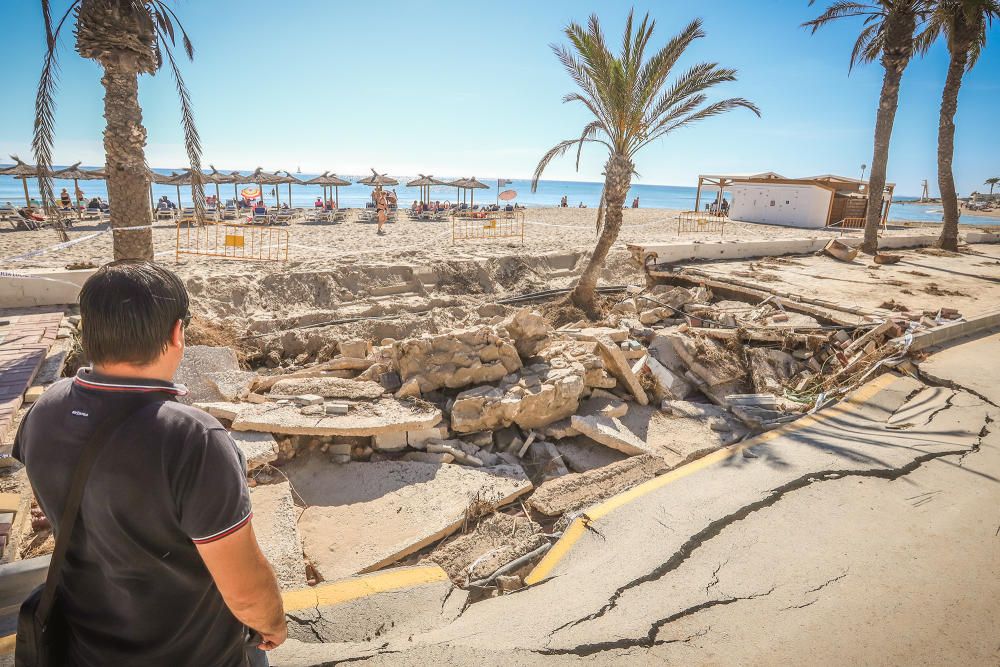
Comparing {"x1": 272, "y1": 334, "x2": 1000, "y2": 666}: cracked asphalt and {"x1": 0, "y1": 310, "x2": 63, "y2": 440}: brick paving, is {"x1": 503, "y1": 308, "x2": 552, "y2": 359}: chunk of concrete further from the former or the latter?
{"x1": 0, "y1": 310, "x2": 63, "y2": 440}: brick paving

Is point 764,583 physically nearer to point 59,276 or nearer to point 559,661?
point 559,661

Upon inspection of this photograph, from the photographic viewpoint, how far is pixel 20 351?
577 centimetres

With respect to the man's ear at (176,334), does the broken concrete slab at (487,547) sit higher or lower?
lower

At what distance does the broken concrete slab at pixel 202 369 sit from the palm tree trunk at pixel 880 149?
689 inches

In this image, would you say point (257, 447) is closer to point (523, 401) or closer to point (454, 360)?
point (454, 360)

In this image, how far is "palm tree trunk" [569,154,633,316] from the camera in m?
11.0

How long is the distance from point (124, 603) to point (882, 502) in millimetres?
4550

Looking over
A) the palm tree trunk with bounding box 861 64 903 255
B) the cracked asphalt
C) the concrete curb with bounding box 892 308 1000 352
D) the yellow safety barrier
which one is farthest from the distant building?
the cracked asphalt

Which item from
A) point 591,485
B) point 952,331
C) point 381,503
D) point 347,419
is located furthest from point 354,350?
point 952,331

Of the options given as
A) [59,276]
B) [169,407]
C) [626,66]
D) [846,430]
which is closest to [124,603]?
[169,407]

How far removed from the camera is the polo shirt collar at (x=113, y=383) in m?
1.38

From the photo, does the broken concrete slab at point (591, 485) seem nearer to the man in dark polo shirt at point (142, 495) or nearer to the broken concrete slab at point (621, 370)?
the broken concrete slab at point (621, 370)

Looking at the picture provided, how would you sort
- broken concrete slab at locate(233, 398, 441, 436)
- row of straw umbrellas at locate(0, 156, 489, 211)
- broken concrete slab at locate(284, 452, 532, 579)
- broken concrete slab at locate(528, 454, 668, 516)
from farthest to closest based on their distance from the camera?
row of straw umbrellas at locate(0, 156, 489, 211)
broken concrete slab at locate(233, 398, 441, 436)
broken concrete slab at locate(528, 454, 668, 516)
broken concrete slab at locate(284, 452, 532, 579)

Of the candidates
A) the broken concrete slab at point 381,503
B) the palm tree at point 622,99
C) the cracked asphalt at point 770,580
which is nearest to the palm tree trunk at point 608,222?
the palm tree at point 622,99
